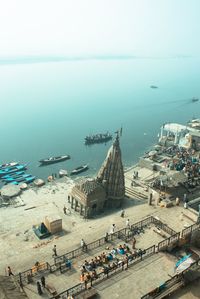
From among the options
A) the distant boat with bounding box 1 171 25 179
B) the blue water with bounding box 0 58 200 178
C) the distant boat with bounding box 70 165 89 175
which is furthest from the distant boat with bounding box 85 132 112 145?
the distant boat with bounding box 1 171 25 179

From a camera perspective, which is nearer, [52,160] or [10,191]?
[10,191]

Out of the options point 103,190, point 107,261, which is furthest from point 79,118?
point 107,261

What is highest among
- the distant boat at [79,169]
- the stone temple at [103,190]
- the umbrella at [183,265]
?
the umbrella at [183,265]

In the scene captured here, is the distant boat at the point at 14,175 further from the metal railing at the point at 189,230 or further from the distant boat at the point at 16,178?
the metal railing at the point at 189,230

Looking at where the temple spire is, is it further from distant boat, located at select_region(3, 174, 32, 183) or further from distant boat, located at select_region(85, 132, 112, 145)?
distant boat, located at select_region(85, 132, 112, 145)

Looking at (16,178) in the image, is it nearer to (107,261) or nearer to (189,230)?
(107,261)

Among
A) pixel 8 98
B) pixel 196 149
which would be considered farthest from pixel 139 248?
pixel 8 98

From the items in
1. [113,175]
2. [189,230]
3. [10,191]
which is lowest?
[10,191]

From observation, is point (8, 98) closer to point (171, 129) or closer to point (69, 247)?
point (171, 129)

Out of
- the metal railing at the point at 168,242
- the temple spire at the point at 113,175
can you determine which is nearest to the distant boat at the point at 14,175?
the temple spire at the point at 113,175
